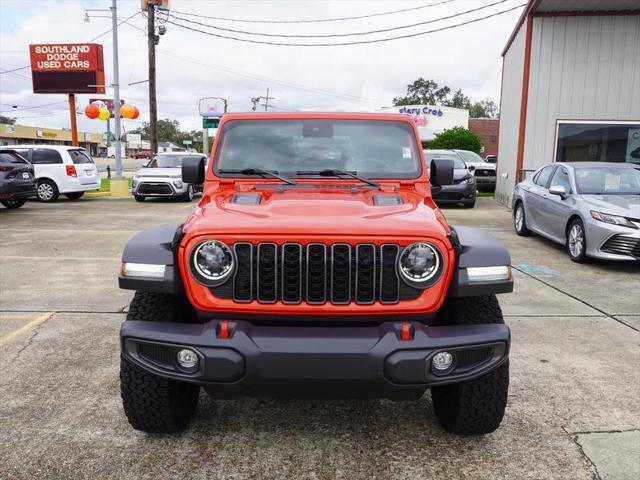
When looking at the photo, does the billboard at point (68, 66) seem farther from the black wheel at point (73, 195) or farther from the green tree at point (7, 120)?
the green tree at point (7, 120)

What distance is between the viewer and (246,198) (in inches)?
124

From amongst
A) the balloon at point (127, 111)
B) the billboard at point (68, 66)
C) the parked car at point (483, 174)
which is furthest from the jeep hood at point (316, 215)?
the billboard at point (68, 66)

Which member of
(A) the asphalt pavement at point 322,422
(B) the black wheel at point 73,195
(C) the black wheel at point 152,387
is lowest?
(A) the asphalt pavement at point 322,422

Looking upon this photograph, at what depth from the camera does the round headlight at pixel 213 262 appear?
2.61 m

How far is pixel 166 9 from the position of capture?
24500 mm

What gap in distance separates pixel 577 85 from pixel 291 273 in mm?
14205

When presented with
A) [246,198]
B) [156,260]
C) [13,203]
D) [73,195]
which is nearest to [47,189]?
[73,195]

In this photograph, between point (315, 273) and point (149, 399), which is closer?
point (315, 273)

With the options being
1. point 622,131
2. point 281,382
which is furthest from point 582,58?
point 281,382

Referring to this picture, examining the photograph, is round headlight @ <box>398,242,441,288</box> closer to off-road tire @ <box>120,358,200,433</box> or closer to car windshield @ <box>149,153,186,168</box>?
off-road tire @ <box>120,358,200,433</box>

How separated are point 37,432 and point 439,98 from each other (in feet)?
304

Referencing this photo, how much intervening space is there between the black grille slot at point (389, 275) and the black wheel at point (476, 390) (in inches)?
18.1

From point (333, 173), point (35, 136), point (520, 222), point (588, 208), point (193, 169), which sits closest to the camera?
point (333, 173)

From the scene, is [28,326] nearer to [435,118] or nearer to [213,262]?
[213,262]
